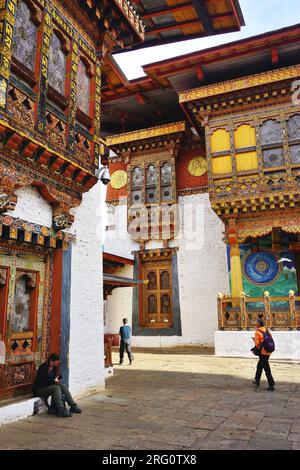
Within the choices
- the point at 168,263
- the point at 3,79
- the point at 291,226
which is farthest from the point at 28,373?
the point at 168,263

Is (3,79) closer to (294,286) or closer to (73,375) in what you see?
(73,375)

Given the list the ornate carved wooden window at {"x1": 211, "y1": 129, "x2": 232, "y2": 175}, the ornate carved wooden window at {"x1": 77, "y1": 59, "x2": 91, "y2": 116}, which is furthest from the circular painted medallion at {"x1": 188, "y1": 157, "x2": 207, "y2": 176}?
the ornate carved wooden window at {"x1": 77, "y1": 59, "x2": 91, "y2": 116}

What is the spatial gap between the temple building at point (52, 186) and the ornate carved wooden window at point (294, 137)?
281 inches

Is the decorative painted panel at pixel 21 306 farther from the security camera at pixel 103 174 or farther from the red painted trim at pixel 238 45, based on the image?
the red painted trim at pixel 238 45

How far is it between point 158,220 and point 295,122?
22.5 ft

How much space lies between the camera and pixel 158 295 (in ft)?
54.3

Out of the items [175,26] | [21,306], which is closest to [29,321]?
[21,306]

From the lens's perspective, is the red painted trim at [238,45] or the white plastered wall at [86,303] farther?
the red painted trim at [238,45]

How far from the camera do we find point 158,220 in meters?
16.7

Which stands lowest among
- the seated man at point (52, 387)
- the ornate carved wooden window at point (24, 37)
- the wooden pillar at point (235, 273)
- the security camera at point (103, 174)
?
the seated man at point (52, 387)

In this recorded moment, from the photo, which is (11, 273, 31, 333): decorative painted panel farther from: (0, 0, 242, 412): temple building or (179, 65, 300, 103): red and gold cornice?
(179, 65, 300, 103): red and gold cornice

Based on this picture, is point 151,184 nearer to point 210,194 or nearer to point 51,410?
point 210,194

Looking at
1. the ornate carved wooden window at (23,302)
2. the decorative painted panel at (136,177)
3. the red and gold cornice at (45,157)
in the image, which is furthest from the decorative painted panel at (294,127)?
the ornate carved wooden window at (23,302)

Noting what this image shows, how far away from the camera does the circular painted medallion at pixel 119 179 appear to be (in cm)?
1834
